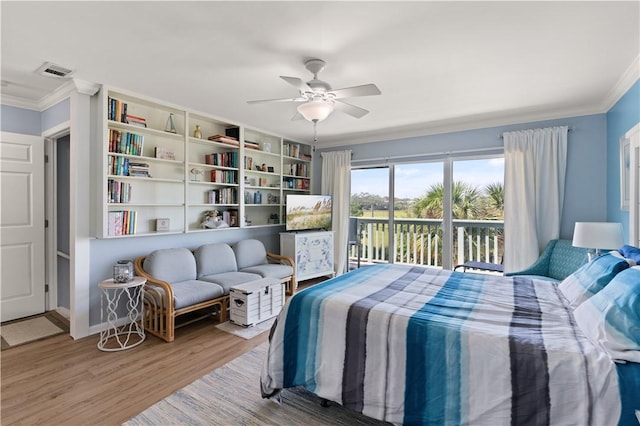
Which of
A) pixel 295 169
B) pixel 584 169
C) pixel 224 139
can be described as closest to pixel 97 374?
pixel 224 139

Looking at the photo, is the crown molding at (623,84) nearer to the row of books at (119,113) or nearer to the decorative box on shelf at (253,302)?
the decorative box on shelf at (253,302)

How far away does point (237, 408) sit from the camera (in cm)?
206


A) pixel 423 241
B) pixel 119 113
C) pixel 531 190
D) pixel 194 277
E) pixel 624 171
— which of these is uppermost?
pixel 119 113

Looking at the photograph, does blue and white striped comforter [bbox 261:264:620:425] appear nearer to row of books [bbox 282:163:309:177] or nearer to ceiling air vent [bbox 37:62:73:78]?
ceiling air vent [bbox 37:62:73:78]

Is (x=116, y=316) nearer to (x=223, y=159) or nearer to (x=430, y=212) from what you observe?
(x=223, y=159)

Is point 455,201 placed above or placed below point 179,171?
below

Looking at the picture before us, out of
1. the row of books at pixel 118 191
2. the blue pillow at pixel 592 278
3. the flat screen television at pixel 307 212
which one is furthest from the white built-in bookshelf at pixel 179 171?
the blue pillow at pixel 592 278

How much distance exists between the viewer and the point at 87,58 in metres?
2.57

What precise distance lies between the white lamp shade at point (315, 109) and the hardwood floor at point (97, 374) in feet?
7.15

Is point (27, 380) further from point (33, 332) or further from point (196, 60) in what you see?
point (196, 60)

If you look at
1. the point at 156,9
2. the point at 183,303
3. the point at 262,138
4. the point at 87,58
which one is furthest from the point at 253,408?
the point at 262,138

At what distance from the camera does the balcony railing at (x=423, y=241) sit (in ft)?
15.6

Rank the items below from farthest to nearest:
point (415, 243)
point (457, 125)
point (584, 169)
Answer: point (415, 243), point (457, 125), point (584, 169)

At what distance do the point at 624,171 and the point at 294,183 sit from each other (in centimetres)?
437
